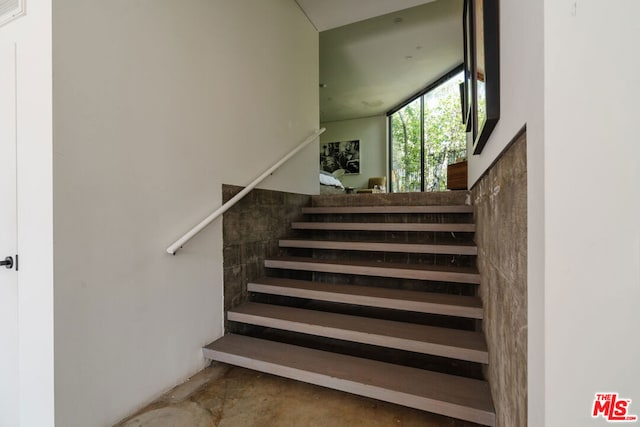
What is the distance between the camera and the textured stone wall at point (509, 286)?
775 millimetres

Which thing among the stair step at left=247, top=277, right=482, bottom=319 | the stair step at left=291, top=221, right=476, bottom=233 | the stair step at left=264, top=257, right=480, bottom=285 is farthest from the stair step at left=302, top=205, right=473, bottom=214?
the stair step at left=247, top=277, right=482, bottom=319

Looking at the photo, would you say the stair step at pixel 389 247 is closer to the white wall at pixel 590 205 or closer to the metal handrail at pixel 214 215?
the metal handrail at pixel 214 215

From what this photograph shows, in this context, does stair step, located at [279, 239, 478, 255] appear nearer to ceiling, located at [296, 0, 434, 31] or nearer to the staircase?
the staircase

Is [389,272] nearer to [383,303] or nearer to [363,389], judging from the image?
[383,303]

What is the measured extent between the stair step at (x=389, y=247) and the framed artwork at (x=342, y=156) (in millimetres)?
5757

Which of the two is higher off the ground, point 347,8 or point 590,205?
point 347,8

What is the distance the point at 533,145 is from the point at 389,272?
1.53 metres

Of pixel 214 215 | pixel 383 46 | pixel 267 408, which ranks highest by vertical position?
pixel 383 46

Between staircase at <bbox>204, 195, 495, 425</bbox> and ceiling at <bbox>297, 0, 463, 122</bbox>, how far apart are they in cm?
234

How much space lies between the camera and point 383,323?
6.00 ft

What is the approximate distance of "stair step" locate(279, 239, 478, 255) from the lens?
210 cm

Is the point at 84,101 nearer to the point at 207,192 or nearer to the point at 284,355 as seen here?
the point at 207,192
